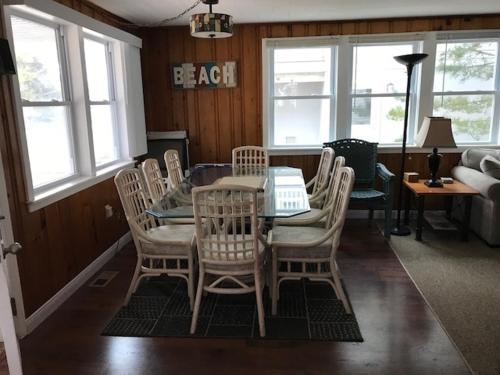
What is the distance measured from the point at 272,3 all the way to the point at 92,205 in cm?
234

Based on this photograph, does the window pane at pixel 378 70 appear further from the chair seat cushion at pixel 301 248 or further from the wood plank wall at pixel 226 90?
the chair seat cushion at pixel 301 248

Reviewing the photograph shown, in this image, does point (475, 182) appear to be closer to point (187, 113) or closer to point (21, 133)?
point (187, 113)

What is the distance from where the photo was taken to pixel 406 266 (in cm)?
343

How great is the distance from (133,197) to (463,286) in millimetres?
2520

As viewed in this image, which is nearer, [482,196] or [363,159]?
[482,196]

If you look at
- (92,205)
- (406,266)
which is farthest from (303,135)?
(92,205)

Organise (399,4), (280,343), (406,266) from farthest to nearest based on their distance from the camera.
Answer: (399,4) < (406,266) < (280,343)

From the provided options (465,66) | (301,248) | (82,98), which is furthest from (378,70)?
(82,98)

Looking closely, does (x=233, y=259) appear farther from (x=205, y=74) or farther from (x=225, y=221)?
(x=205, y=74)

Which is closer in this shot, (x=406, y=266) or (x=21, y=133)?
(x=21, y=133)

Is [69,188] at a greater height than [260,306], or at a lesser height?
greater

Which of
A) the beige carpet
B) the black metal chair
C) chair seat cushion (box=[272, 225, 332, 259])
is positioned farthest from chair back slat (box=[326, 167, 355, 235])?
the black metal chair

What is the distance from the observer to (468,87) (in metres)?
4.57

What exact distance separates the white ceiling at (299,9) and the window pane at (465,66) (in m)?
0.39
